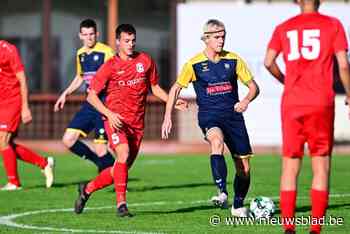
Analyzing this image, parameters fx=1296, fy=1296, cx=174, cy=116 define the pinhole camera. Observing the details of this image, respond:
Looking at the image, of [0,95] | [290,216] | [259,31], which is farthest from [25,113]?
[259,31]

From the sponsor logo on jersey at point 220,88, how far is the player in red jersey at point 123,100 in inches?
17.6

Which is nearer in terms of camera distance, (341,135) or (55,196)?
(55,196)

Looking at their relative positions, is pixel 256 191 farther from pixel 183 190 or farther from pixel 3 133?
pixel 3 133

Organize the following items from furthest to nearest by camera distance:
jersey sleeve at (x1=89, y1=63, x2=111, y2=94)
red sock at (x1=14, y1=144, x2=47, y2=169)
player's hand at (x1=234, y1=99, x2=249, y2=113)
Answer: red sock at (x1=14, y1=144, x2=47, y2=169)
jersey sleeve at (x1=89, y1=63, x2=111, y2=94)
player's hand at (x1=234, y1=99, x2=249, y2=113)

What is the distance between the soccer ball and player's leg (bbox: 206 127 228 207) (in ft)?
1.41

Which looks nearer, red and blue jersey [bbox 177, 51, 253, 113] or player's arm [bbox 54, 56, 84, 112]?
red and blue jersey [bbox 177, 51, 253, 113]

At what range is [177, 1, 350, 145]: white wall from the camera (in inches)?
1032

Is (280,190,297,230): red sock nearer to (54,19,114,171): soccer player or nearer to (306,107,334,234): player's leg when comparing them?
(306,107,334,234): player's leg

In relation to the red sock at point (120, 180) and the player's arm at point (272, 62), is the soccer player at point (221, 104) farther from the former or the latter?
the player's arm at point (272, 62)

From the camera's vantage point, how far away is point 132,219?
12.7 metres

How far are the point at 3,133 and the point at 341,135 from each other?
11.5m

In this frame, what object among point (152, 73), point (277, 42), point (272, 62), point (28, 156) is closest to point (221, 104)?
point (152, 73)

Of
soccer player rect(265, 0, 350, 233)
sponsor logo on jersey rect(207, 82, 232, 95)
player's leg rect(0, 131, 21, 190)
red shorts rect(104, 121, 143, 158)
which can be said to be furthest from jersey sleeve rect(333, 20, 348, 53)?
player's leg rect(0, 131, 21, 190)

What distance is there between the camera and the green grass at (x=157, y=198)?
12.2 m
